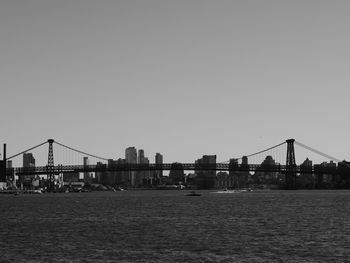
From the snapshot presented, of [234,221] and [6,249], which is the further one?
[234,221]

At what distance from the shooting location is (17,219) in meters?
83.8

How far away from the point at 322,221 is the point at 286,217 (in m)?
7.92

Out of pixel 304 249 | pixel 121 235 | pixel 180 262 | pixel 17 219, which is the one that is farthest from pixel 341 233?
pixel 17 219

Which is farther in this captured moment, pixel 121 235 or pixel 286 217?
pixel 286 217

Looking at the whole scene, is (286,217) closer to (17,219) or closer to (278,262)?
(17,219)

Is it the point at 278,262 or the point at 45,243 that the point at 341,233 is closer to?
the point at 278,262

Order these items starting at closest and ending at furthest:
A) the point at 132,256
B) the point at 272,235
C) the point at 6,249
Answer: the point at 132,256 < the point at 6,249 < the point at 272,235

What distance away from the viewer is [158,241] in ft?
181

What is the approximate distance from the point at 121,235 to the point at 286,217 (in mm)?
27270

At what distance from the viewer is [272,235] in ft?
194

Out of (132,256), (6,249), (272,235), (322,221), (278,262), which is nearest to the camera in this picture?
(278,262)

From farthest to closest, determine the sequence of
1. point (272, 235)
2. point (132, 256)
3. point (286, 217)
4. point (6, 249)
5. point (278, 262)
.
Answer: point (286, 217) < point (272, 235) < point (6, 249) < point (132, 256) < point (278, 262)

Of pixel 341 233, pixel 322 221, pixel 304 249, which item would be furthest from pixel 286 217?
pixel 304 249

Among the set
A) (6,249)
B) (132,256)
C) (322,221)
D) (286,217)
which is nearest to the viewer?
(132,256)
